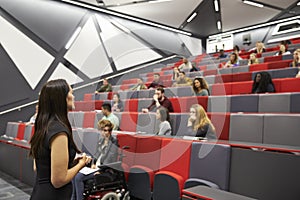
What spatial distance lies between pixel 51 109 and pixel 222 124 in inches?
25.0

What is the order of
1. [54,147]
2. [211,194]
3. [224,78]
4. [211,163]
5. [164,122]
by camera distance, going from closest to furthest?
[54,147] → [211,194] → [211,163] → [164,122] → [224,78]

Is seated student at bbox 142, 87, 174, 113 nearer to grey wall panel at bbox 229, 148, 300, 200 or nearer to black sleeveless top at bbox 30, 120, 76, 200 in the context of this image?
grey wall panel at bbox 229, 148, 300, 200

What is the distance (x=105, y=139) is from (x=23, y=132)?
0.84 meters

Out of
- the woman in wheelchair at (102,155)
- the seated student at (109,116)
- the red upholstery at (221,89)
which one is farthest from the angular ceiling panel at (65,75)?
the woman in wheelchair at (102,155)

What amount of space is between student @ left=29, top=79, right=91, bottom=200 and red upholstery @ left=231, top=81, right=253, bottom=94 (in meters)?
1.00

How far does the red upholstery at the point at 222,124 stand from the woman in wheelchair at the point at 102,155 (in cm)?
34

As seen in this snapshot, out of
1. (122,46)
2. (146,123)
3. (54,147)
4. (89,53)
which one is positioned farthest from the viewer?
(122,46)

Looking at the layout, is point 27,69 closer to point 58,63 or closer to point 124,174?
point 58,63

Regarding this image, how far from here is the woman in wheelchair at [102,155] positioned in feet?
2.57

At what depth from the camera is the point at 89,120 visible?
4.54 ft

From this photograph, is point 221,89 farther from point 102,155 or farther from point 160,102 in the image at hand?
point 102,155

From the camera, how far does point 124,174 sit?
83 cm

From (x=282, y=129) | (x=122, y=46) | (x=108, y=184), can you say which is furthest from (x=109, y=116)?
(x=122, y=46)

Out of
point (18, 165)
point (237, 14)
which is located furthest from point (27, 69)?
point (237, 14)
